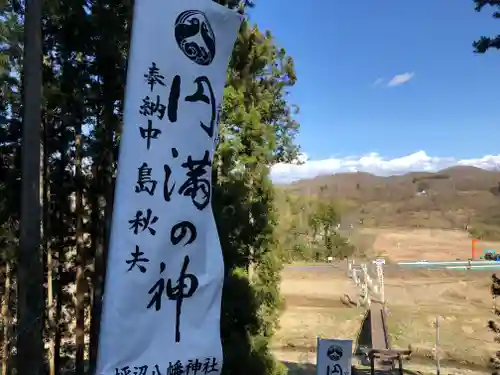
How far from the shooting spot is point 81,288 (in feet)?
33.5

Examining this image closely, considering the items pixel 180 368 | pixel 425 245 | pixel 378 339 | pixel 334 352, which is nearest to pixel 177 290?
pixel 180 368

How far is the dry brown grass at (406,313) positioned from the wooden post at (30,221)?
12588mm

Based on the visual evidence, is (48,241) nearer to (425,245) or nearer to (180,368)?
(180,368)

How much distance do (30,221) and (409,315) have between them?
23.1 metres

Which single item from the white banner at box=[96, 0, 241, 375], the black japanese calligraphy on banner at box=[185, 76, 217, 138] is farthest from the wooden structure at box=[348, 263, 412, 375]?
the black japanese calligraphy on banner at box=[185, 76, 217, 138]

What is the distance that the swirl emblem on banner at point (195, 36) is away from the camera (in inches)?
121

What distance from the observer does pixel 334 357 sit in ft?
24.4

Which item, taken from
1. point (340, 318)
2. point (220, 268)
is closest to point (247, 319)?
point (220, 268)

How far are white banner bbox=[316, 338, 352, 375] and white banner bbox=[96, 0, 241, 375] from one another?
4684 mm

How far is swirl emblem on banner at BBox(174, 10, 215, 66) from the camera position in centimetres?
308

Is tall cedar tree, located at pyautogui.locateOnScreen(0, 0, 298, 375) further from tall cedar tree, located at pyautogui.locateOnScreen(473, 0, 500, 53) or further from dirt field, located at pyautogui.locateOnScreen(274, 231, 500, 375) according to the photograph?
dirt field, located at pyautogui.locateOnScreen(274, 231, 500, 375)

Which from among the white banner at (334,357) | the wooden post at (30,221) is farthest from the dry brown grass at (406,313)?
the wooden post at (30,221)

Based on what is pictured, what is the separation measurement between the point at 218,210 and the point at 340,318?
18.2 m

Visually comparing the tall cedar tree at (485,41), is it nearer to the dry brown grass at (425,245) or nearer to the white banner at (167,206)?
the white banner at (167,206)
